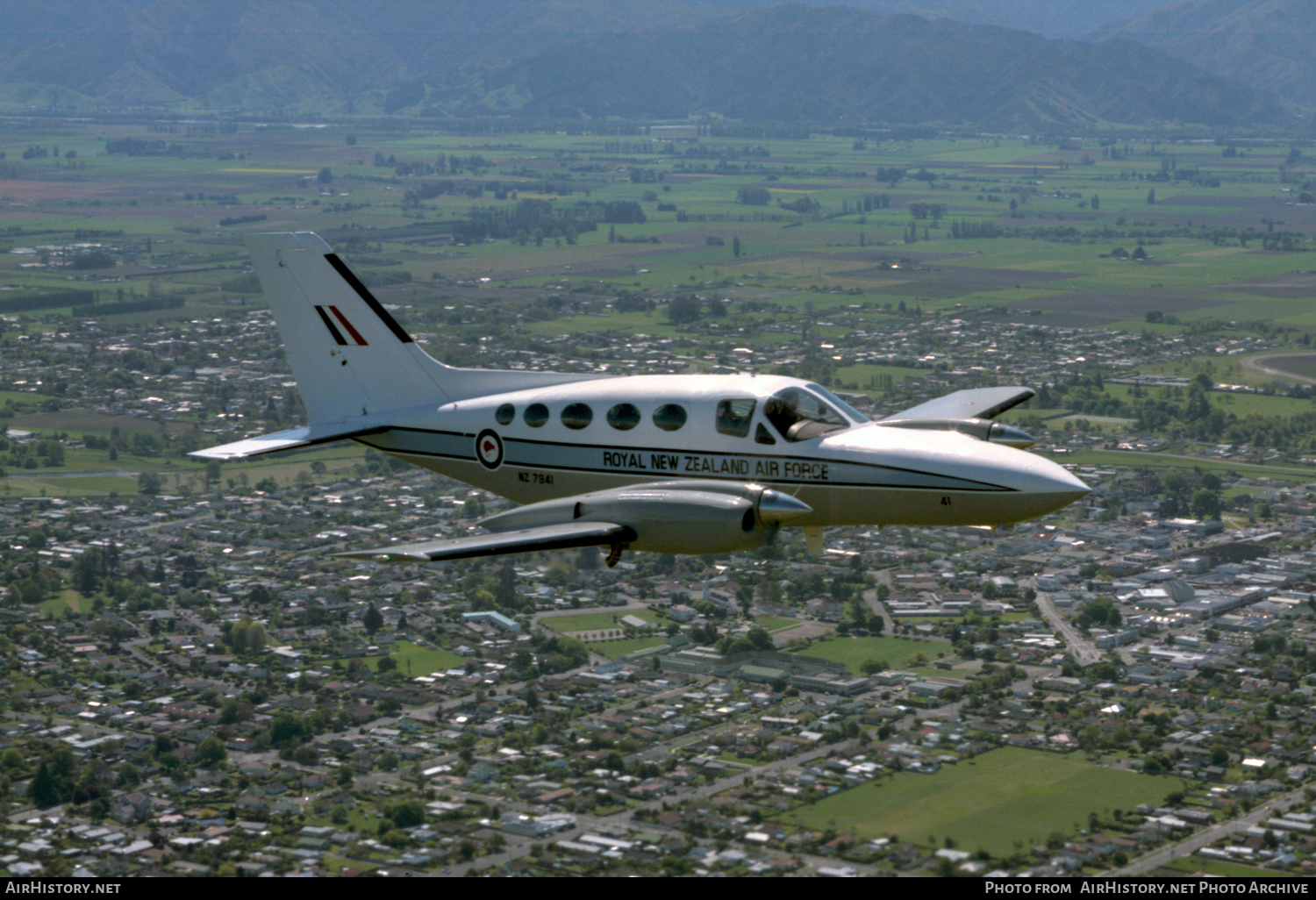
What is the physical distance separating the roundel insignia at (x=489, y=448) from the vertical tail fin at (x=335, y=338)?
2.66 meters

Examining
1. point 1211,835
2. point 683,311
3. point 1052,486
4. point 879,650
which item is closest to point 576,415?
point 1052,486

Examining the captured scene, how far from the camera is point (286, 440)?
137 ft

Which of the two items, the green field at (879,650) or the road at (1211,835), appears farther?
the green field at (879,650)

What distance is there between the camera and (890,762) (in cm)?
6116

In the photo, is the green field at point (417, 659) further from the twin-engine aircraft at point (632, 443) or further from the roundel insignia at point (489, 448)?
the roundel insignia at point (489, 448)

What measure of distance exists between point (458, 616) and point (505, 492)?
136 ft

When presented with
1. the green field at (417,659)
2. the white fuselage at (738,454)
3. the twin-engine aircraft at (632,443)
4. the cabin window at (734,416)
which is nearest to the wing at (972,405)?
the twin-engine aircraft at (632,443)

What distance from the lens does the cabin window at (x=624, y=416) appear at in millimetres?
38531

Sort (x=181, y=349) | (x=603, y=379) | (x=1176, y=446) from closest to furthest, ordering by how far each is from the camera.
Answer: (x=603, y=379) < (x=1176, y=446) < (x=181, y=349)

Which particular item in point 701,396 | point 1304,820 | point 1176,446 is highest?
point 701,396

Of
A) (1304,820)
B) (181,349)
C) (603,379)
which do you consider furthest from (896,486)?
(181,349)

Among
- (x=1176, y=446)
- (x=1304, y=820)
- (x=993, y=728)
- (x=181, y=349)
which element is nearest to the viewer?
(x=1304, y=820)

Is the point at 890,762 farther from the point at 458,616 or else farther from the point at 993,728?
the point at 458,616

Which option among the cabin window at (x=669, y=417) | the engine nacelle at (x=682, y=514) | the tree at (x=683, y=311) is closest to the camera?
the engine nacelle at (x=682, y=514)
